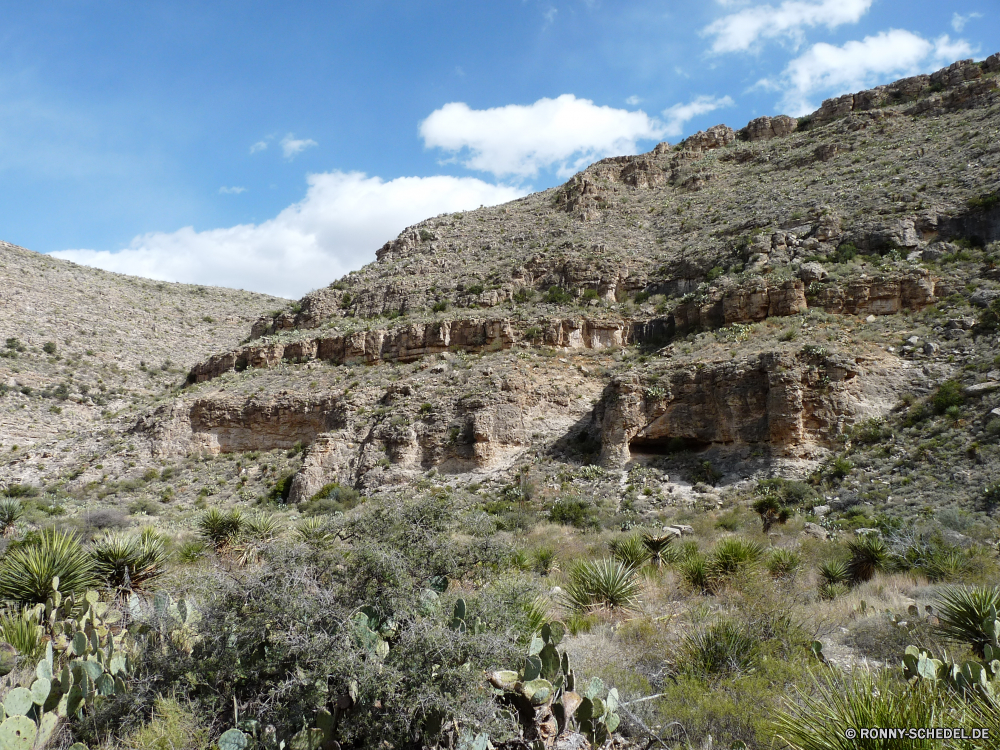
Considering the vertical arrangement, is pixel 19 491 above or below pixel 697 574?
A: below

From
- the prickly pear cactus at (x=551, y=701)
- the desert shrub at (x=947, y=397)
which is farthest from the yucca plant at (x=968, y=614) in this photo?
the desert shrub at (x=947, y=397)

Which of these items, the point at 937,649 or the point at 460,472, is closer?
the point at 937,649

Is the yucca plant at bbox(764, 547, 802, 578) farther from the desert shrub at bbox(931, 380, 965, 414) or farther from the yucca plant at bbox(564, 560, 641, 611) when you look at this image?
the desert shrub at bbox(931, 380, 965, 414)

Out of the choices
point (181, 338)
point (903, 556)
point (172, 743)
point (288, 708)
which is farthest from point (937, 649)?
point (181, 338)

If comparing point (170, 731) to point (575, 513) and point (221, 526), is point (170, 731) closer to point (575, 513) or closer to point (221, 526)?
point (221, 526)

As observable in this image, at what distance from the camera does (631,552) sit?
11.5 metres

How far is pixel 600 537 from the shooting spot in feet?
51.0

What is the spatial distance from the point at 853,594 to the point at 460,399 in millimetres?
19411

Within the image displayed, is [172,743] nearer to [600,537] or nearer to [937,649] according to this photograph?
[937,649]

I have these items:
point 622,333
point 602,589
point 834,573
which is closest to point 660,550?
point 834,573

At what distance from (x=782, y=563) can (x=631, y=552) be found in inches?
103

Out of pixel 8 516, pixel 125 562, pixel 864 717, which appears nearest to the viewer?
pixel 864 717

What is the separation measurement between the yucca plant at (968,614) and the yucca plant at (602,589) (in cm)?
367

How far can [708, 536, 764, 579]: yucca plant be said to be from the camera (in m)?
9.59
